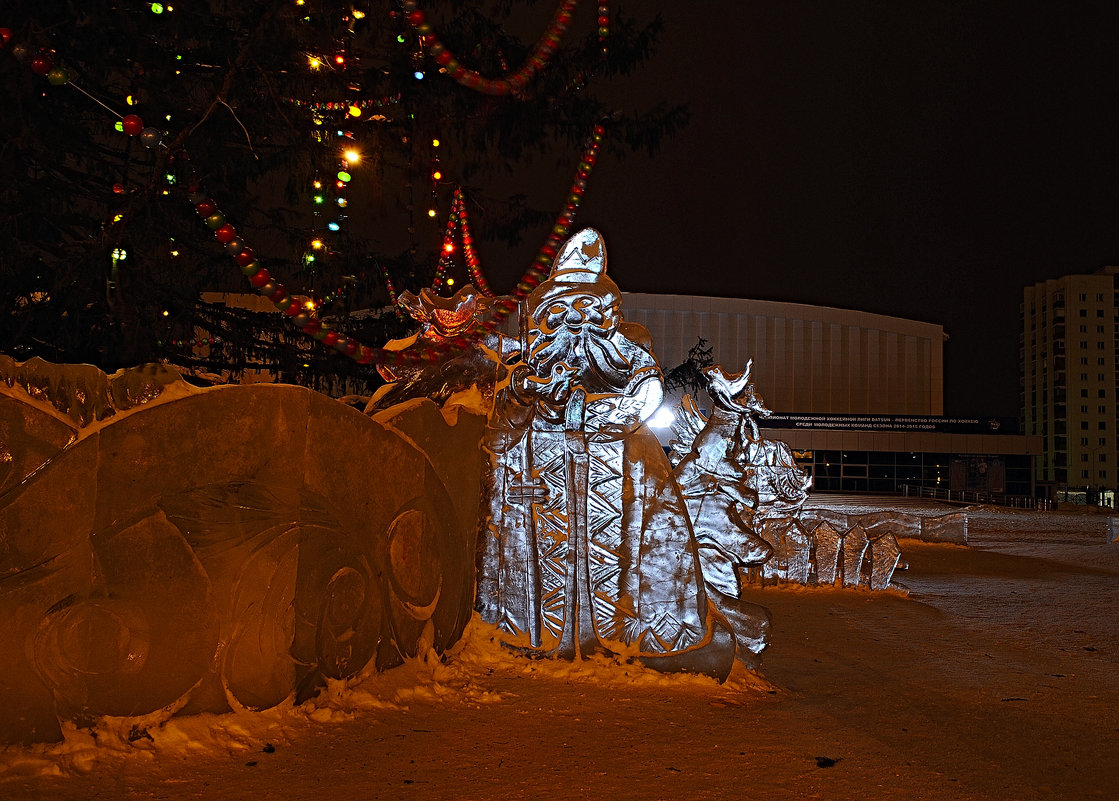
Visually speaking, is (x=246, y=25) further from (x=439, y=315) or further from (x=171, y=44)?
(x=439, y=315)

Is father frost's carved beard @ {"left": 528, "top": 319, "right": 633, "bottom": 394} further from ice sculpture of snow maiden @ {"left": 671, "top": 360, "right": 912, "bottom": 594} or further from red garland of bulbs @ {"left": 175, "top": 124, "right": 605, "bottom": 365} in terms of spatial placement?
ice sculpture of snow maiden @ {"left": 671, "top": 360, "right": 912, "bottom": 594}

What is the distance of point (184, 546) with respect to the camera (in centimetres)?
365

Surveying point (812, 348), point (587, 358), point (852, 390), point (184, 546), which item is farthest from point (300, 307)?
point (852, 390)

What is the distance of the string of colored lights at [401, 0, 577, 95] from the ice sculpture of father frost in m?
3.89

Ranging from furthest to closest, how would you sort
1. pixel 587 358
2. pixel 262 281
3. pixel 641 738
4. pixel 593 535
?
pixel 262 281, pixel 587 358, pixel 593 535, pixel 641 738

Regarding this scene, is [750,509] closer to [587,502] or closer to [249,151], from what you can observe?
[587,502]

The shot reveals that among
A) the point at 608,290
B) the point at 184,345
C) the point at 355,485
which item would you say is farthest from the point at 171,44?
the point at 355,485

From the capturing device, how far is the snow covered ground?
3314 mm

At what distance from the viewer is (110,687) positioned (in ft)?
11.2

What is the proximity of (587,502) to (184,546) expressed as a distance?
7.94 ft

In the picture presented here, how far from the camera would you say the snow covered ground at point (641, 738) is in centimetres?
331

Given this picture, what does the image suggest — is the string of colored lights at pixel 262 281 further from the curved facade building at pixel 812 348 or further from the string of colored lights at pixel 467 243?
the curved facade building at pixel 812 348

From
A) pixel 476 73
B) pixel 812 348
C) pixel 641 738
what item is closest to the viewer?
pixel 641 738

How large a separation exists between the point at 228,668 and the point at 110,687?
18.4 inches
